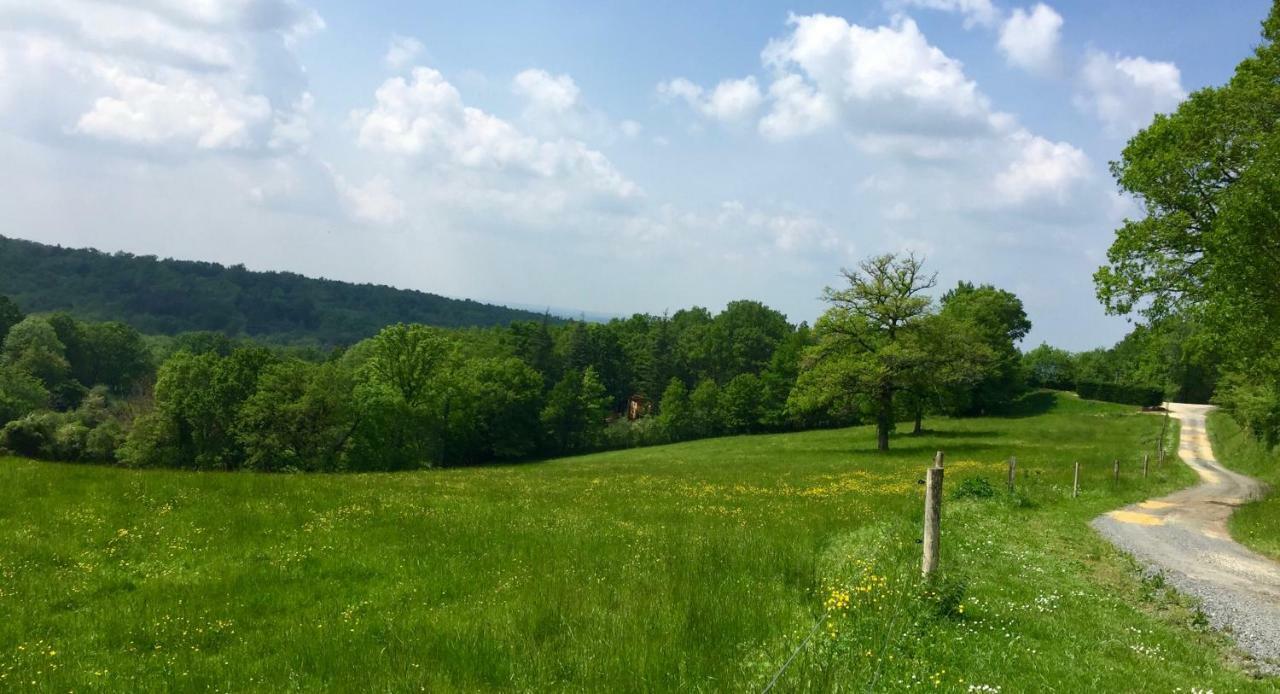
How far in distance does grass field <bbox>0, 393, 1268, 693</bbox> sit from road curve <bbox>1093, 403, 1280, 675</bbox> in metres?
0.70

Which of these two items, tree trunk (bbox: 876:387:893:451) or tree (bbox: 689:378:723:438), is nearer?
tree trunk (bbox: 876:387:893:451)

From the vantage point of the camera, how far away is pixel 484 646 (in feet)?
27.9

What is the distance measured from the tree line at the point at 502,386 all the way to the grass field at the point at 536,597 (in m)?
34.6

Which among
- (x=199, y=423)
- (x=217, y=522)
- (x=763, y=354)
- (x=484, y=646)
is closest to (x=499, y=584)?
(x=484, y=646)

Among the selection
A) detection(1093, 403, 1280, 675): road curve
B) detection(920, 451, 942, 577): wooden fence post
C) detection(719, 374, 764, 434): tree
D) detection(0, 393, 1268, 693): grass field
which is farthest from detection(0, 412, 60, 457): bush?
detection(1093, 403, 1280, 675): road curve

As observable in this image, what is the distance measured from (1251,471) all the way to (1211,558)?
34507 mm

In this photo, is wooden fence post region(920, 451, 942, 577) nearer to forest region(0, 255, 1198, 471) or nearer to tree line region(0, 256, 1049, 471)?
forest region(0, 255, 1198, 471)

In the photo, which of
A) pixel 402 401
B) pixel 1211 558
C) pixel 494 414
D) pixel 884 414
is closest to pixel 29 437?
pixel 402 401

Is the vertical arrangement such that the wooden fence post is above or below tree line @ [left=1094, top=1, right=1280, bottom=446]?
below

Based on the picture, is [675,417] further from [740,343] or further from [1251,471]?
[1251,471]

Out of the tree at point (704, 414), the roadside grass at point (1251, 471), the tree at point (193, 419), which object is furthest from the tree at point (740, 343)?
the tree at point (193, 419)

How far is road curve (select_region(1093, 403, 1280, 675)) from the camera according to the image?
10805 mm

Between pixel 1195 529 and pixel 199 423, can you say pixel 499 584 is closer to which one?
pixel 1195 529

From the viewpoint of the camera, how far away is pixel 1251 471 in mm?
41906
